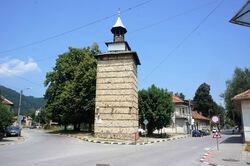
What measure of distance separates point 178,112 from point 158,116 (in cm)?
2364

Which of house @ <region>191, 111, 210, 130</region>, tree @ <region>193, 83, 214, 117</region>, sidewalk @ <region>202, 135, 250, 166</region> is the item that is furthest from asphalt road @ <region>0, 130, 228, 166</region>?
tree @ <region>193, 83, 214, 117</region>

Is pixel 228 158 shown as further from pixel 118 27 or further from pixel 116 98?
pixel 118 27

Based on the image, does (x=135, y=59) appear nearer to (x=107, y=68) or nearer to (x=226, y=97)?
(x=107, y=68)

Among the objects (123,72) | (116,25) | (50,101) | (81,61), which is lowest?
(50,101)

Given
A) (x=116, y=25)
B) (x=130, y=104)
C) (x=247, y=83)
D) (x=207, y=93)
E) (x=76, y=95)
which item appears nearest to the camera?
(x=130, y=104)

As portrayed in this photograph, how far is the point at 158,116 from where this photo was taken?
135ft

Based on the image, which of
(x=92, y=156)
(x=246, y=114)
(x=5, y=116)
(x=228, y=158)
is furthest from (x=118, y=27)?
(x=228, y=158)

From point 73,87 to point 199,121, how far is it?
4903 centimetres

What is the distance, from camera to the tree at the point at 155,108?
41219 mm

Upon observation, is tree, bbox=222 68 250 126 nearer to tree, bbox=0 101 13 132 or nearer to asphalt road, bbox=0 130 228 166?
asphalt road, bbox=0 130 228 166

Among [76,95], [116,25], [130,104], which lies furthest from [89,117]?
[116,25]

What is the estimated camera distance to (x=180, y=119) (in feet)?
204

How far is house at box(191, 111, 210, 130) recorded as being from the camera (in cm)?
7382

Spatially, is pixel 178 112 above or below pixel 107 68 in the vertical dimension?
below
